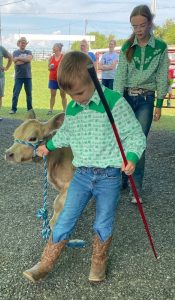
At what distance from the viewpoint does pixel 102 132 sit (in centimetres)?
311

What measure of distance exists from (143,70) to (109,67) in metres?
8.75

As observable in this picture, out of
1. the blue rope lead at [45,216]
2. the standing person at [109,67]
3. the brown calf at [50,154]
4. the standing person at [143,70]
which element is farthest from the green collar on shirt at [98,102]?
the standing person at [109,67]

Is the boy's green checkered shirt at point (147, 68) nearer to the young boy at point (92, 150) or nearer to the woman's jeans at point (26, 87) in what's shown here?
the young boy at point (92, 150)

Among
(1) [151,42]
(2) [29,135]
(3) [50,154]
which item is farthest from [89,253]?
(1) [151,42]

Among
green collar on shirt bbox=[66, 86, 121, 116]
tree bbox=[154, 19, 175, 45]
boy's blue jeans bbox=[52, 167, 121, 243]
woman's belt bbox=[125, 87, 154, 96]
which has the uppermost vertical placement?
tree bbox=[154, 19, 175, 45]

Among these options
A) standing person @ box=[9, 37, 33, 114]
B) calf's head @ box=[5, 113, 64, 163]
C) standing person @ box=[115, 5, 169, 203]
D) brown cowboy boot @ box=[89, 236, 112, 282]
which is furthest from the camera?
standing person @ box=[9, 37, 33, 114]

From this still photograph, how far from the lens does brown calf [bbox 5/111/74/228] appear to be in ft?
12.4

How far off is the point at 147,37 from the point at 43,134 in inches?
66.8

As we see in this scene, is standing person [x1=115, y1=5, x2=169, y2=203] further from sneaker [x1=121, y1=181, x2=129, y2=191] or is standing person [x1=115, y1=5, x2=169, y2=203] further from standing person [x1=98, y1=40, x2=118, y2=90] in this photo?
standing person [x1=98, y1=40, x2=118, y2=90]

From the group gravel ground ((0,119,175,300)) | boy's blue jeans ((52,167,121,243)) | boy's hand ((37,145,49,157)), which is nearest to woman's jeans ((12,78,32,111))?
gravel ground ((0,119,175,300))

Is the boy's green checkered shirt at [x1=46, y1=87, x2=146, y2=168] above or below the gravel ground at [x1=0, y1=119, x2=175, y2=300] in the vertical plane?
A: above

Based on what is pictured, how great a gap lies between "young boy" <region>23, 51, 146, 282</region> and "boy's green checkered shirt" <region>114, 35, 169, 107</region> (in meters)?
1.76

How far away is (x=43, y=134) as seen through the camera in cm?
Answer: 390

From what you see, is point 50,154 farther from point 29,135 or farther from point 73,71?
point 73,71
